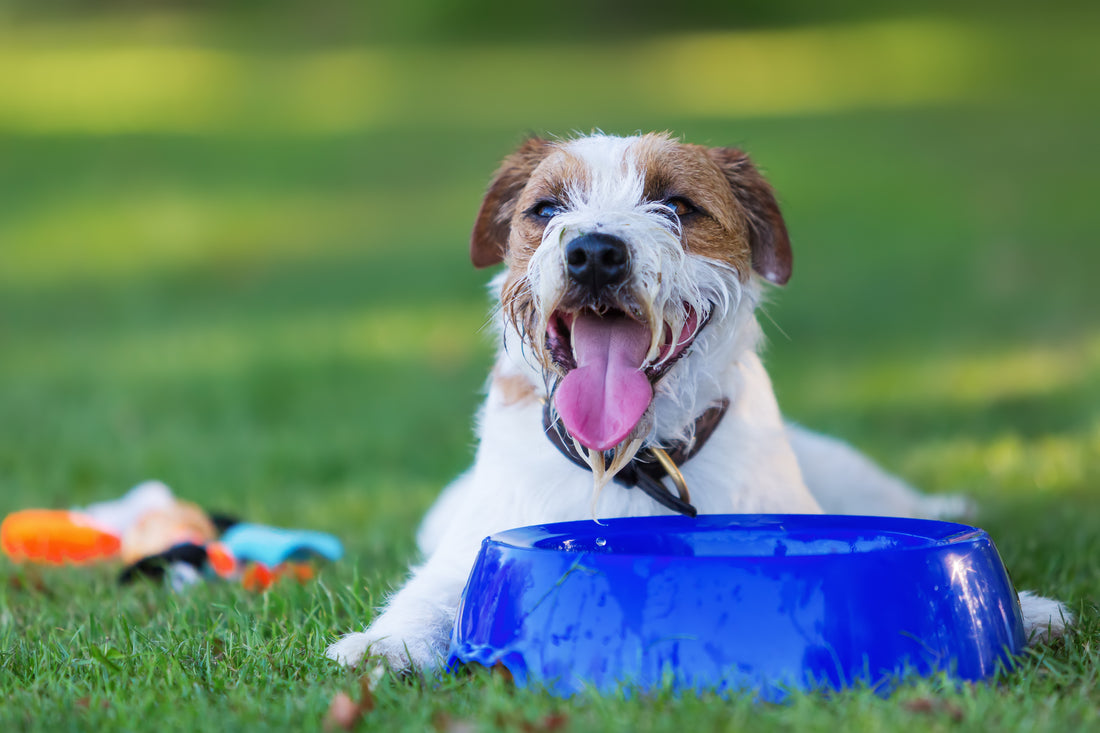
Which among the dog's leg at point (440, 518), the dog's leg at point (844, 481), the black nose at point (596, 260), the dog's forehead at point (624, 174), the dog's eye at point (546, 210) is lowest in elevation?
the dog's leg at point (440, 518)

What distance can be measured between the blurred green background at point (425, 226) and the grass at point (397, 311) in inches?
2.3

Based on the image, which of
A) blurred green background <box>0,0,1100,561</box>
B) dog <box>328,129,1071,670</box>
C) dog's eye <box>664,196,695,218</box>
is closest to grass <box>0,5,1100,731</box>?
blurred green background <box>0,0,1100,561</box>

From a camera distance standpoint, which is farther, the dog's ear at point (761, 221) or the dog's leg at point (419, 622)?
the dog's ear at point (761, 221)

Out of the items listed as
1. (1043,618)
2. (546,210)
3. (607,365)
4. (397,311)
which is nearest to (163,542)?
(546,210)

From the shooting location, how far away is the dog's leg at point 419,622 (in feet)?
11.1

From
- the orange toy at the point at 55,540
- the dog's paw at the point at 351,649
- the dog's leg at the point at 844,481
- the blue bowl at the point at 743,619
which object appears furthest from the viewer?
the orange toy at the point at 55,540

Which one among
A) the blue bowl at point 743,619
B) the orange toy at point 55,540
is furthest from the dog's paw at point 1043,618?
the orange toy at point 55,540

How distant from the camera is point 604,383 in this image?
3.71 metres

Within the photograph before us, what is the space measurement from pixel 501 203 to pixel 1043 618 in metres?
2.32

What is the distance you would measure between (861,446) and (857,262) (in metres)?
6.62

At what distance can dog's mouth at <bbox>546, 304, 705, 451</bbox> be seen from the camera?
3.66 meters

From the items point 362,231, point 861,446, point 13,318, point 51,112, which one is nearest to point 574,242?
point 861,446

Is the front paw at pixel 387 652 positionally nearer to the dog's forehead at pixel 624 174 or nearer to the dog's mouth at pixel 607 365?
the dog's mouth at pixel 607 365

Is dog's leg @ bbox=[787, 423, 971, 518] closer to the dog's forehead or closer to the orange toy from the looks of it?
the dog's forehead
